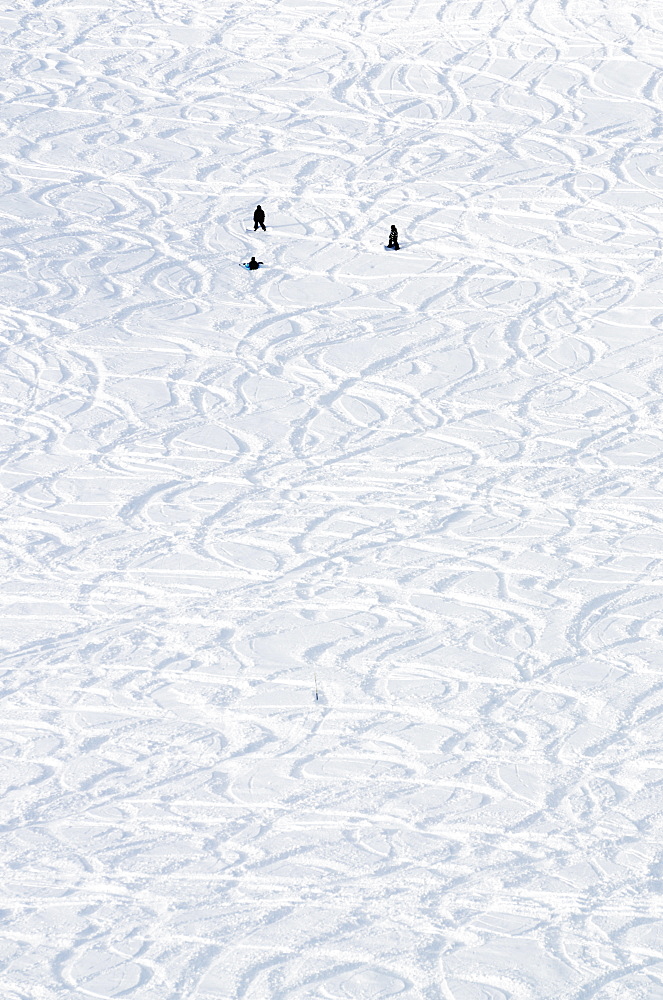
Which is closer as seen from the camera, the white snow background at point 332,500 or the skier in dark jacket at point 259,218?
the white snow background at point 332,500

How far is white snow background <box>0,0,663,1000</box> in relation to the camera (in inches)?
314

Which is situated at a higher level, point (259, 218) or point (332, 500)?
point (259, 218)

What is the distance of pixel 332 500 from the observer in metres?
12.5

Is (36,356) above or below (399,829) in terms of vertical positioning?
above

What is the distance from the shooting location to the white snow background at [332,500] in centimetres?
797

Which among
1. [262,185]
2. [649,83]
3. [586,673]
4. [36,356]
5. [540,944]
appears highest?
[649,83]

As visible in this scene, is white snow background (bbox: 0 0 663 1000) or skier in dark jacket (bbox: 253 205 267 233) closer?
white snow background (bbox: 0 0 663 1000)

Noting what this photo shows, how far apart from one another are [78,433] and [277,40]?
1022 cm

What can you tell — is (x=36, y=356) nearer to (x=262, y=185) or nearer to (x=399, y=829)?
(x=262, y=185)

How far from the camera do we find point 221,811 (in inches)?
346

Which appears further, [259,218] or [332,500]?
[259,218]

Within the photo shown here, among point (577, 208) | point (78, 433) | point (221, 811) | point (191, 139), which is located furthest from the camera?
point (191, 139)

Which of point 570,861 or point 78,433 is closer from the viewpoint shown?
point 570,861

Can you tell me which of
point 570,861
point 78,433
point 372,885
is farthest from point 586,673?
point 78,433
